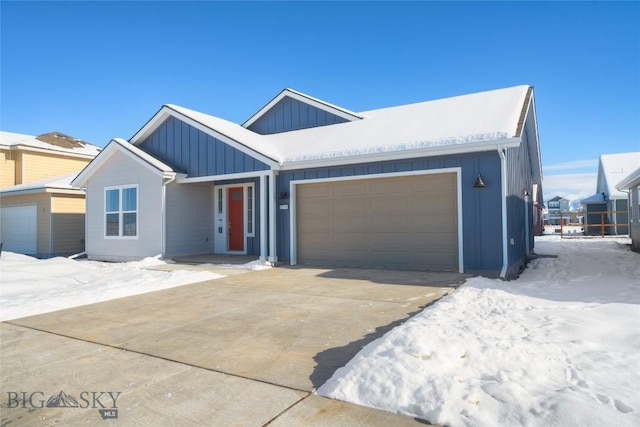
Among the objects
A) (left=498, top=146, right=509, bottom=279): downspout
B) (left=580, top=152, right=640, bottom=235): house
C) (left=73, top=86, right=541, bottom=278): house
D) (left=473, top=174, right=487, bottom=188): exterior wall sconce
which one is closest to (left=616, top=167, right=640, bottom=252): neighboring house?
(left=73, top=86, right=541, bottom=278): house

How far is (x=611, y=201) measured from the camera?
24.6 metres

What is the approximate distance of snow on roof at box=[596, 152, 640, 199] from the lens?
24.3 m

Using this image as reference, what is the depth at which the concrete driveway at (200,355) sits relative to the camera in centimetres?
270

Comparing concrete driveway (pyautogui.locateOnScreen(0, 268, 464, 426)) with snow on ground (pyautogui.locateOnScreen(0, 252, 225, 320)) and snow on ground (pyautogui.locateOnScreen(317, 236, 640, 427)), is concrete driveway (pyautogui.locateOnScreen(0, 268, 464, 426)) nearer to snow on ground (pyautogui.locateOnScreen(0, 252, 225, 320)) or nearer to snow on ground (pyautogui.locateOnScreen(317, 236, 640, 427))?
snow on ground (pyautogui.locateOnScreen(317, 236, 640, 427))

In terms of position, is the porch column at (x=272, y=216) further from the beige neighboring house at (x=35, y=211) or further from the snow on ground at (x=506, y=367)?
the beige neighboring house at (x=35, y=211)

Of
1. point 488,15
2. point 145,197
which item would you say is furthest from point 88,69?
point 488,15

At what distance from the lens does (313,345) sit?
404cm

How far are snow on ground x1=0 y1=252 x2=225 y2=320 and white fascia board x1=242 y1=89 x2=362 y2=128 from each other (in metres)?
6.85

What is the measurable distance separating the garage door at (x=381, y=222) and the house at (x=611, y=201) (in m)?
19.0

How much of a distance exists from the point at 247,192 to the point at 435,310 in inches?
347

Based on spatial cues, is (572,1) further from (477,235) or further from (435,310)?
(435,310)

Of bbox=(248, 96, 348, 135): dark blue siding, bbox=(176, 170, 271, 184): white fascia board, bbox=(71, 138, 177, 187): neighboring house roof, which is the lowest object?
bbox=(176, 170, 271, 184): white fascia board

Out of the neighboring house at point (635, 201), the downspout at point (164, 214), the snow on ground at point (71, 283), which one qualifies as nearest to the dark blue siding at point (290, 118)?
the downspout at point (164, 214)

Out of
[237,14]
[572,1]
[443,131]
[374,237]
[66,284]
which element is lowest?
[66,284]
